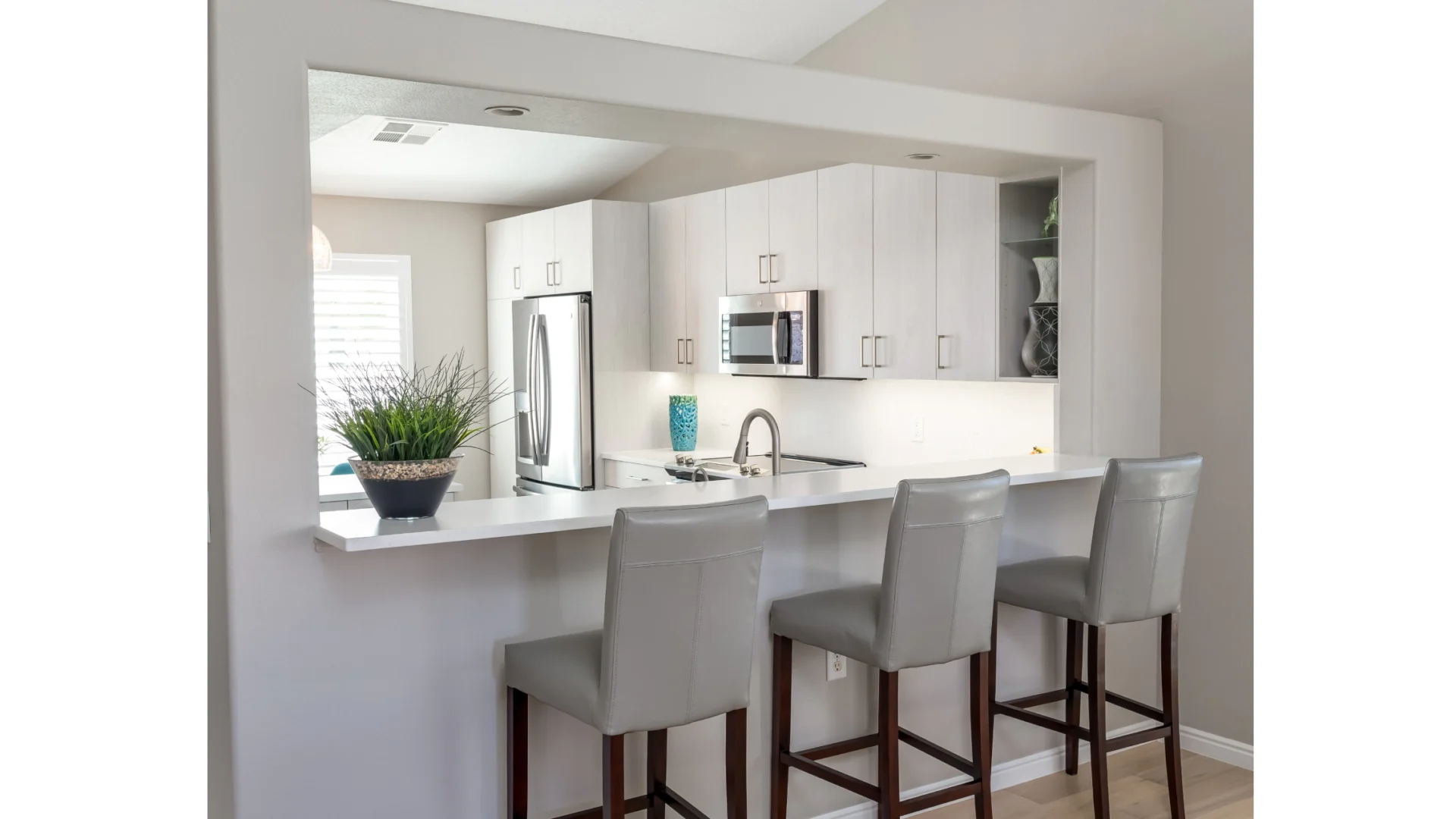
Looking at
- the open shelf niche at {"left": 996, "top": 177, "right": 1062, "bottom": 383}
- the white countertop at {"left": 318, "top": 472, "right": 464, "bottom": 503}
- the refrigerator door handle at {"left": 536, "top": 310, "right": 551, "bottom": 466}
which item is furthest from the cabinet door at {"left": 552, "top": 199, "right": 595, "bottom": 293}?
the open shelf niche at {"left": 996, "top": 177, "right": 1062, "bottom": 383}

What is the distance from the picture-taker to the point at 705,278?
17.7ft

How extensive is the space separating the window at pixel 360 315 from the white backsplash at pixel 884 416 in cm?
179

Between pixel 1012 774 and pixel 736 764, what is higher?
pixel 736 764

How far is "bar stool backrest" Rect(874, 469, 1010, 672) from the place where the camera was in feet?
8.46

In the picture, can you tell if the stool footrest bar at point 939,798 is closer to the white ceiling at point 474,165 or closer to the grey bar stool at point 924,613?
the grey bar stool at point 924,613

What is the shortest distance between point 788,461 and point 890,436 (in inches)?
22.0

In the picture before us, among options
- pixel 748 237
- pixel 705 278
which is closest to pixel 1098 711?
pixel 748 237

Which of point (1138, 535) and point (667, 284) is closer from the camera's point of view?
point (1138, 535)

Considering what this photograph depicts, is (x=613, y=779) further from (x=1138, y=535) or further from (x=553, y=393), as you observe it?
(x=553, y=393)

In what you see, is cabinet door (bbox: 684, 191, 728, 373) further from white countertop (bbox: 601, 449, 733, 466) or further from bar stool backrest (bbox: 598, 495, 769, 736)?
bar stool backrest (bbox: 598, 495, 769, 736)

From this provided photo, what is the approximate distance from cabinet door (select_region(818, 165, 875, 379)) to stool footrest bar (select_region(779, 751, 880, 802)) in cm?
205

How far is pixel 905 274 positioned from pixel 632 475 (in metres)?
1.86
